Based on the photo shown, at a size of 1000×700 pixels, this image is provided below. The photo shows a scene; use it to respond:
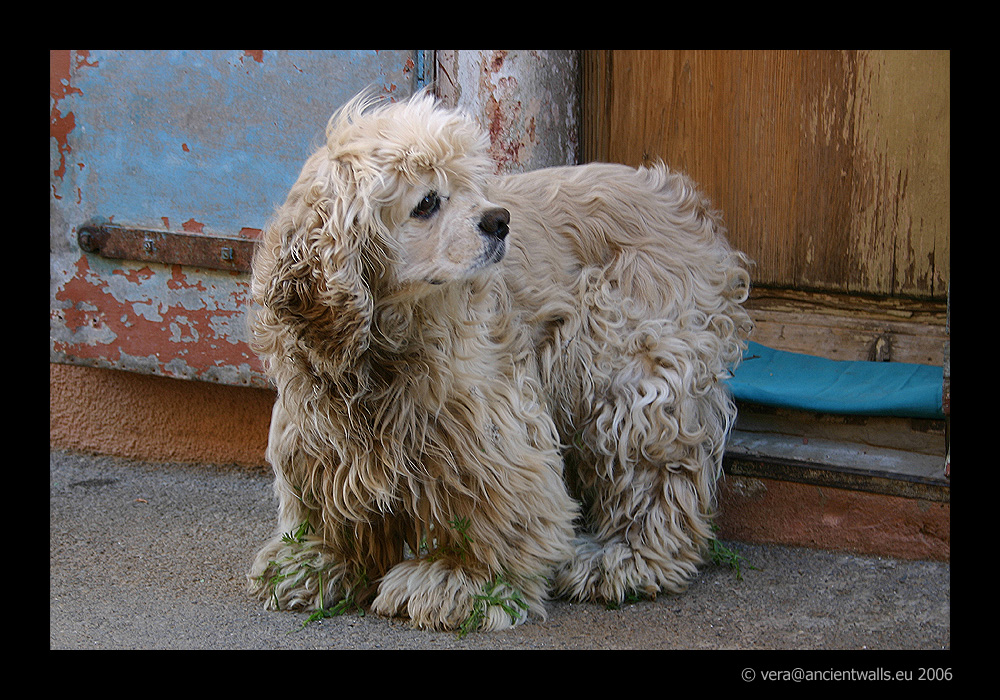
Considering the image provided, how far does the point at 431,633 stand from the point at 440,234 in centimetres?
108

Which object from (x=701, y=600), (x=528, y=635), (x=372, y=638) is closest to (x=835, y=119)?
(x=701, y=600)

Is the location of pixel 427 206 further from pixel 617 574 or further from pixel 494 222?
pixel 617 574

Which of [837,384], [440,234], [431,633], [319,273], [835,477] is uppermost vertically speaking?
[440,234]

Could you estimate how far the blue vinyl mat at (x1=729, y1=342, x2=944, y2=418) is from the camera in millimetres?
3322

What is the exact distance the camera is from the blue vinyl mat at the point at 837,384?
10.9 ft

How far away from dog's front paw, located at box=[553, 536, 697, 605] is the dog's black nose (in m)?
1.05

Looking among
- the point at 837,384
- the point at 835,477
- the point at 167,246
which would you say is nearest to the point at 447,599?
the point at 835,477

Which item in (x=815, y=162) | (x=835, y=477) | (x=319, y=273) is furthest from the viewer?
(x=815, y=162)

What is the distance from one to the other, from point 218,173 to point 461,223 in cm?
158

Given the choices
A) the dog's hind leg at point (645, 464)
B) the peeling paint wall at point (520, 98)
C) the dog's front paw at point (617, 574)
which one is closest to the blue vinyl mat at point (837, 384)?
the dog's hind leg at point (645, 464)

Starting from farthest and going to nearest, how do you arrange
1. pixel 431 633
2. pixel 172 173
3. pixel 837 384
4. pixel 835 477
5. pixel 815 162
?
pixel 815 162, pixel 172 173, pixel 837 384, pixel 835 477, pixel 431 633

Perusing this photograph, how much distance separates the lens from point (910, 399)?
331cm

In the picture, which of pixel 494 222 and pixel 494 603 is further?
pixel 494 603

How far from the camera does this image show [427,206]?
2525 mm
